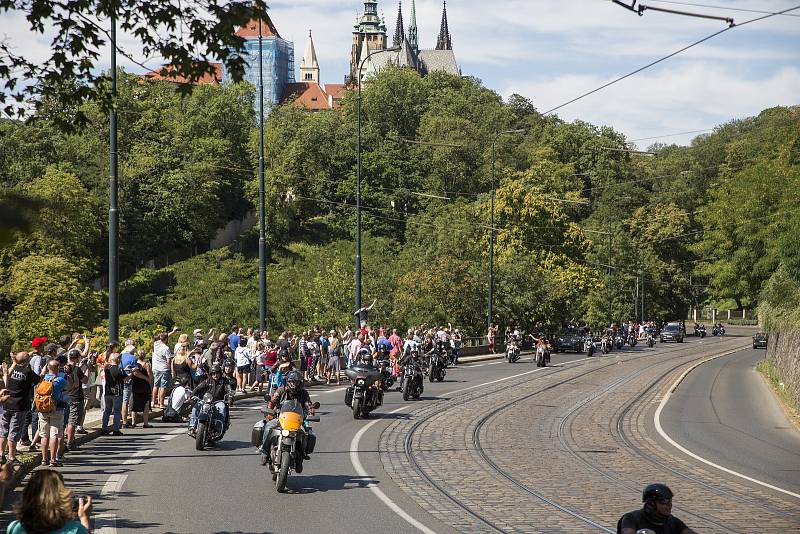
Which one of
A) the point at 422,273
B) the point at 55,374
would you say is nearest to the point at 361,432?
the point at 55,374

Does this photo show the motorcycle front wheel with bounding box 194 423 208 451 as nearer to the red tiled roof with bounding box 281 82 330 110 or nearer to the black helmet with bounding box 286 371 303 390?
the black helmet with bounding box 286 371 303 390

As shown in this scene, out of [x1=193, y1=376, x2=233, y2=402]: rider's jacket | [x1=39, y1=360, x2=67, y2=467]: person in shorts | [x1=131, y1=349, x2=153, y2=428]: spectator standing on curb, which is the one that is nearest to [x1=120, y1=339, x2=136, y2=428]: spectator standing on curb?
[x1=131, y1=349, x2=153, y2=428]: spectator standing on curb

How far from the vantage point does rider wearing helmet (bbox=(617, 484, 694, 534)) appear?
7594 millimetres

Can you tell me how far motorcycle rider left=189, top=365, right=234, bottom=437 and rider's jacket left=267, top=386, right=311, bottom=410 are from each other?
8.83 ft

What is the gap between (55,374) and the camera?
1511 centimetres

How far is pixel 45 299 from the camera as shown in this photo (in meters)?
56.9

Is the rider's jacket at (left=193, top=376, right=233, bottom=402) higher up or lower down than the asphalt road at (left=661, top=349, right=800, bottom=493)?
higher up

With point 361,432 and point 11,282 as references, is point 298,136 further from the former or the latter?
point 361,432

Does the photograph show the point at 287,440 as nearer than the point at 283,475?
No

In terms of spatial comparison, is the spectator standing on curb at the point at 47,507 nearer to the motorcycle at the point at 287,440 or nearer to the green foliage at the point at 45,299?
the motorcycle at the point at 287,440

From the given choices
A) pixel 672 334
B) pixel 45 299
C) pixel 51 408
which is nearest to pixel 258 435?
pixel 51 408

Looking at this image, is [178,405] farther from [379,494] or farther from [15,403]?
[379,494]

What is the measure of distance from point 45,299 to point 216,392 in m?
42.3

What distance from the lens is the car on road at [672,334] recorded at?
298 ft
